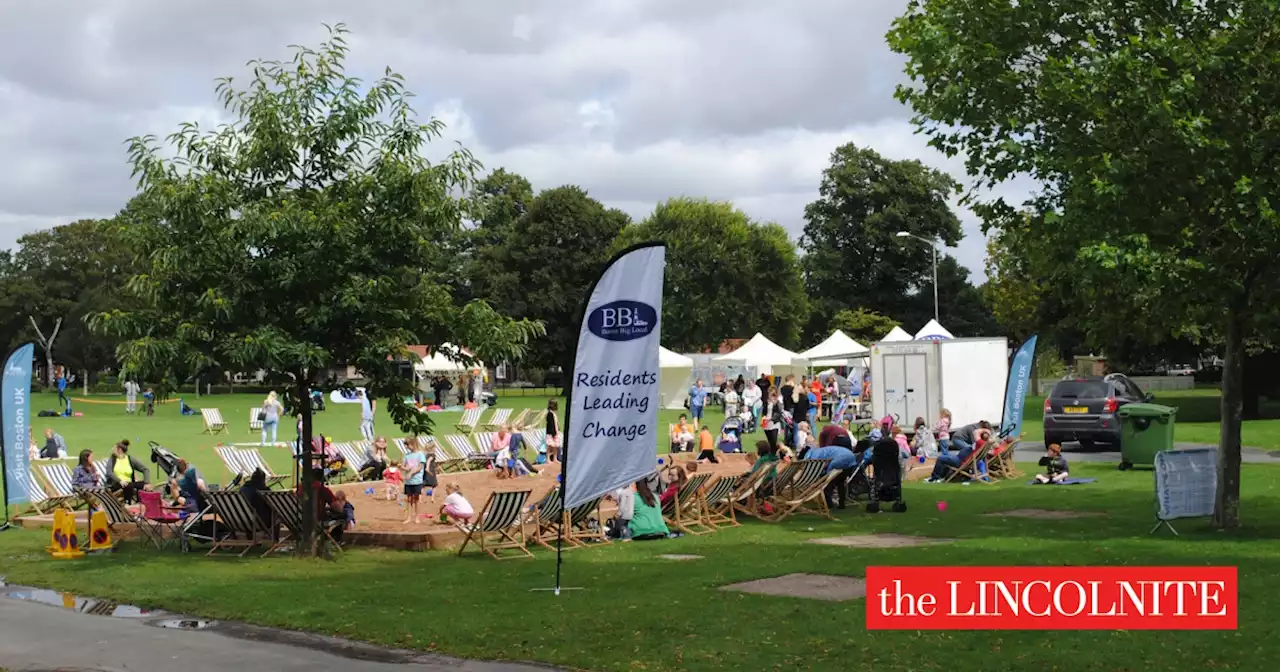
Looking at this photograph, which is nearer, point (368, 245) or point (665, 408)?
point (368, 245)

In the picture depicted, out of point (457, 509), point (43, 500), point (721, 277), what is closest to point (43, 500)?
point (43, 500)

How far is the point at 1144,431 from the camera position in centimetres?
2548

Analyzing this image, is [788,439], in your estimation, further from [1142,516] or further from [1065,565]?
[1065,565]

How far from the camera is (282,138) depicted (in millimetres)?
15859

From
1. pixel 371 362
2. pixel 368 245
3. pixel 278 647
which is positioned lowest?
pixel 278 647

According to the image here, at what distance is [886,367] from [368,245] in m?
22.7

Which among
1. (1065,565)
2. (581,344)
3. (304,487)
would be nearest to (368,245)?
(304,487)

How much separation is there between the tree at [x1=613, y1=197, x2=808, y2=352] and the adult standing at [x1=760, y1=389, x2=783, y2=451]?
145ft

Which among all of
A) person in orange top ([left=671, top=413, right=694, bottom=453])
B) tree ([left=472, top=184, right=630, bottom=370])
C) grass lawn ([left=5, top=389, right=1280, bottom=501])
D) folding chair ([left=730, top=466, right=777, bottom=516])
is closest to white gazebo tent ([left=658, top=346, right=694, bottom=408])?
grass lawn ([left=5, top=389, right=1280, bottom=501])

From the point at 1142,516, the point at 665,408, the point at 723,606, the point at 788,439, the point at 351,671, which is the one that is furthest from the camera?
the point at 665,408

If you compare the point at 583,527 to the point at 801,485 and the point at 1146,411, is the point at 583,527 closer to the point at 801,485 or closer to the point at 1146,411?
the point at 801,485

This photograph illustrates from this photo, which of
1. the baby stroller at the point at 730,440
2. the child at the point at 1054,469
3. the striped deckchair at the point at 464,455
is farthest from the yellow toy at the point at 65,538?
the baby stroller at the point at 730,440

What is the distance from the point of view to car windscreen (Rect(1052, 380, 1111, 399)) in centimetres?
3024

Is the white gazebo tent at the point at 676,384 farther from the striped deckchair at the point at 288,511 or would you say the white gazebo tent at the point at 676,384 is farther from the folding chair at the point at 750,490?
the striped deckchair at the point at 288,511
